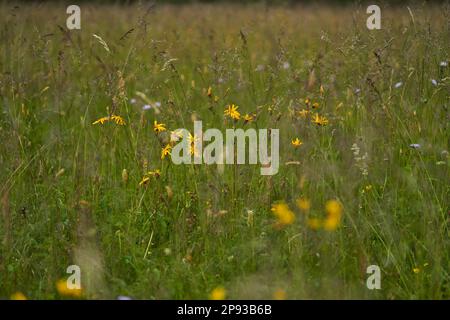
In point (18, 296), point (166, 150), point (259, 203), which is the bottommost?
point (18, 296)

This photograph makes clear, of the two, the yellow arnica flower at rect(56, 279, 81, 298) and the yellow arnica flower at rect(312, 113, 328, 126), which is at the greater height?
the yellow arnica flower at rect(312, 113, 328, 126)

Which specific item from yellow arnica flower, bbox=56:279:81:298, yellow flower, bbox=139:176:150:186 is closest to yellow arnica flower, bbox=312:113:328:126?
yellow flower, bbox=139:176:150:186

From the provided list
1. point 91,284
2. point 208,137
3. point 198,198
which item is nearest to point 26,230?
point 91,284

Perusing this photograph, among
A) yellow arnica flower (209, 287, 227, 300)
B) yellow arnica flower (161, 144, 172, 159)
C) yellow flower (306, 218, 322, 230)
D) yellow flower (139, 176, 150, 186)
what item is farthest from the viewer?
yellow arnica flower (161, 144, 172, 159)

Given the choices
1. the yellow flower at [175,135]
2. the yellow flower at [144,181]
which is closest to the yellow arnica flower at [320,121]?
the yellow flower at [175,135]

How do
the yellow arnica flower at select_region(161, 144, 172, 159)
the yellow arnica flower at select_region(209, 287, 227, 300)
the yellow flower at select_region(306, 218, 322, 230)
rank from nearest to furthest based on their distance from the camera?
the yellow arnica flower at select_region(209, 287, 227, 300) → the yellow flower at select_region(306, 218, 322, 230) → the yellow arnica flower at select_region(161, 144, 172, 159)

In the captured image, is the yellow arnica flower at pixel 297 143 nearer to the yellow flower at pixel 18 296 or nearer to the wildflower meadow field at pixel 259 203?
the wildflower meadow field at pixel 259 203

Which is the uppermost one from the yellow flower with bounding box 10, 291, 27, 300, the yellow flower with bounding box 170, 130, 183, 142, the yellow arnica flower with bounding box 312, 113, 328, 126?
the yellow arnica flower with bounding box 312, 113, 328, 126

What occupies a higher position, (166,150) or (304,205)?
(166,150)

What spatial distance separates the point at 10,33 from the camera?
11.3 ft

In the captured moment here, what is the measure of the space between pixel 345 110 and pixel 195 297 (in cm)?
154

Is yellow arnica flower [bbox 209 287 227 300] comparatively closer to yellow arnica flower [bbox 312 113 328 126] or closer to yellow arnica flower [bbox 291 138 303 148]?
yellow arnica flower [bbox 291 138 303 148]

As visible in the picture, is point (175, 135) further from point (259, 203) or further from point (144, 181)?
point (259, 203)

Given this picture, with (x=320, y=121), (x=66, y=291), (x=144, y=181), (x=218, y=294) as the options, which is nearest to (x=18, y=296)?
(x=66, y=291)
